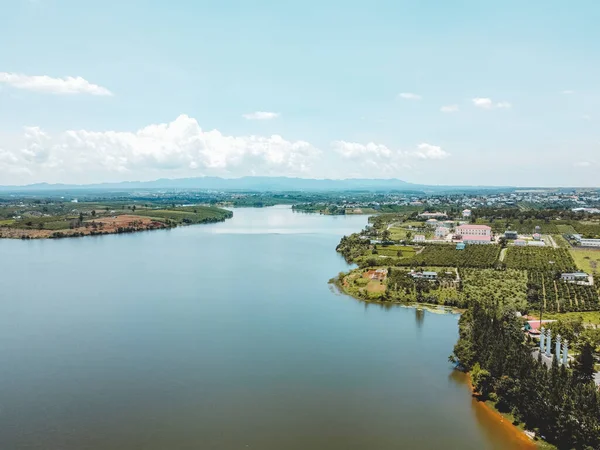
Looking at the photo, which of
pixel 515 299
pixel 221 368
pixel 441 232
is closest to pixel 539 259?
pixel 515 299

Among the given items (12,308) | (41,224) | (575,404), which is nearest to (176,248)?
(12,308)

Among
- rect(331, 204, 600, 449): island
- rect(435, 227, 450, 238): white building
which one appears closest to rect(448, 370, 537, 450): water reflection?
rect(331, 204, 600, 449): island

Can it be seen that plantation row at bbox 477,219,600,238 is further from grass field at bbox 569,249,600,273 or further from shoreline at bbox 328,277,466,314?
shoreline at bbox 328,277,466,314

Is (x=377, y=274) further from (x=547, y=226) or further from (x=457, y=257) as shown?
(x=547, y=226)

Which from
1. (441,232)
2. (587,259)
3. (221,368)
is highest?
(441,232)

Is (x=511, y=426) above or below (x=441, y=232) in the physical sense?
below

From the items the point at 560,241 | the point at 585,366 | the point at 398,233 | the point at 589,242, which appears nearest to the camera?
the point at 585,366
